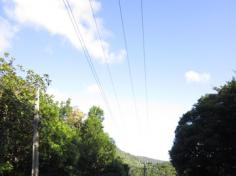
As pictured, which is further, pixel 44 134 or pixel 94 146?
pixel 94 146

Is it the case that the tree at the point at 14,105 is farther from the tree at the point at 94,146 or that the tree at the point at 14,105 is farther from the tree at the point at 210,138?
the tree at the point at 94,146

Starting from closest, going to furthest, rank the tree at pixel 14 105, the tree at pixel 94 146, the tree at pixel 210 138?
the tree at pixel 14 105 → the tree at pixel 210 138 → the tree at pixel 94 146

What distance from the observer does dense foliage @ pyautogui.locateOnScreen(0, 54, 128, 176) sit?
26953mm

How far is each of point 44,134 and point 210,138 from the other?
1599cm

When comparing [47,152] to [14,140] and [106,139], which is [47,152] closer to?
[14,140]

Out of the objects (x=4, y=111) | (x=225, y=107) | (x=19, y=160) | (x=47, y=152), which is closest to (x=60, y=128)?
(x=47, y=152)

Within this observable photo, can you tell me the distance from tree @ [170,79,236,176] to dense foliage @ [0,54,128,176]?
13453 millimetres

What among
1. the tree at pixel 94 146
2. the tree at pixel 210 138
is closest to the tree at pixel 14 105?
the tree at pixel 210 138

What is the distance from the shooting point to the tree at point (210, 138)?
3669cm

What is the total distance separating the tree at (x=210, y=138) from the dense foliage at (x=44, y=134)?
13.5m

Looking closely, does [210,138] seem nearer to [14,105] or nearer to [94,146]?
[14,105]

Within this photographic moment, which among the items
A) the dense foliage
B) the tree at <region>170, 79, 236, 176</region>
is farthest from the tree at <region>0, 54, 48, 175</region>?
the tree at <region>170, 79, 236, 176</region>

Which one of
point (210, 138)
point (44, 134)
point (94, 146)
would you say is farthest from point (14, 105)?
point (94, 146)

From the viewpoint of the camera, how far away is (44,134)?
3541cm
